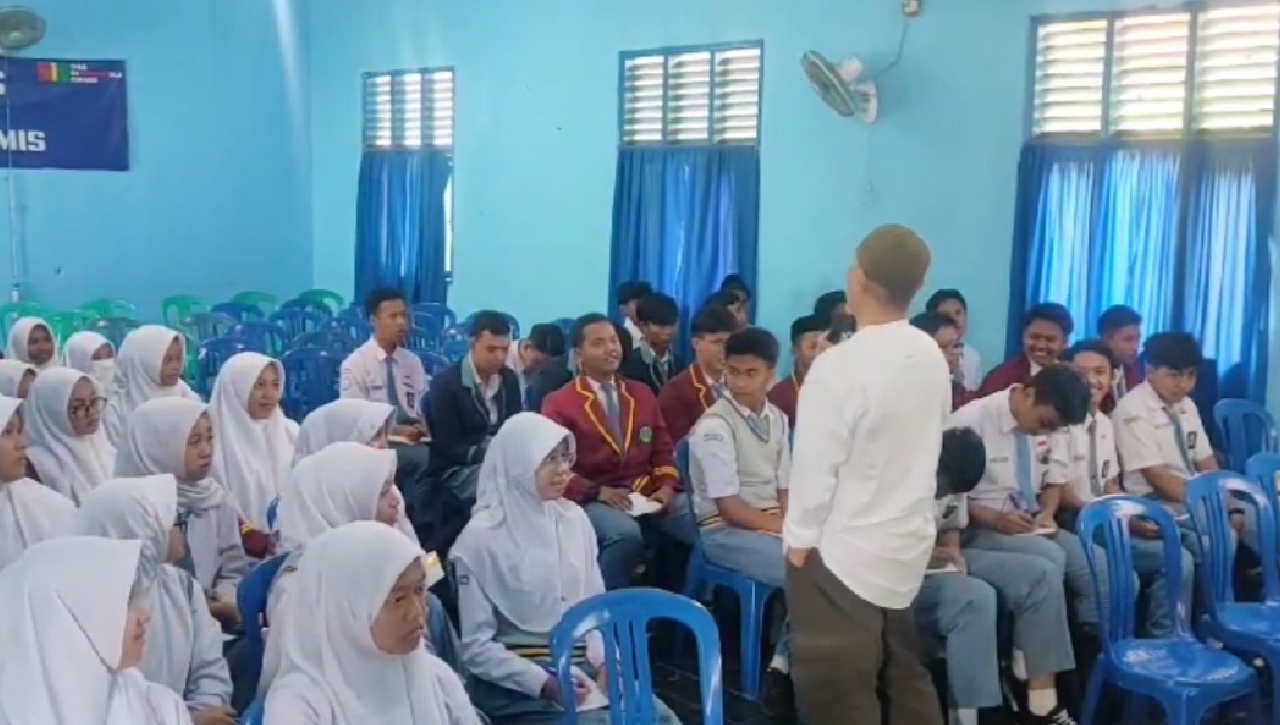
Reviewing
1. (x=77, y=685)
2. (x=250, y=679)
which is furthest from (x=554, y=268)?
(x=77, y=685)

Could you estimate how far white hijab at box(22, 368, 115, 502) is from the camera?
12.4ft

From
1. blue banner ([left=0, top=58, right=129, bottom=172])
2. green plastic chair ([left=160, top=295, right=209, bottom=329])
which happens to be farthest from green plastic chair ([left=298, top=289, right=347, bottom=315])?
blue banner ([left=0, top=58, right=129, bottom=172])

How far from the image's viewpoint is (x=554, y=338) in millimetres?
5684

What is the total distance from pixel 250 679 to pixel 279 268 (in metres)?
6.84

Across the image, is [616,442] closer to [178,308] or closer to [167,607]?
[167,607]

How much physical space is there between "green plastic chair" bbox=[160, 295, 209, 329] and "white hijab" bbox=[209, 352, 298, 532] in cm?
471

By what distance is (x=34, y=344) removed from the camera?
5512mm

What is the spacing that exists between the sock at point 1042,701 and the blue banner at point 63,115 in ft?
23.2

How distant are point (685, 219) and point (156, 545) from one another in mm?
4725

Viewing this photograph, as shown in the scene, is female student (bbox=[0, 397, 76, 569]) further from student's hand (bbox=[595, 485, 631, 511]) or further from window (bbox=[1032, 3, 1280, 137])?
window (bbox=[1032, 3, 1280, 137])

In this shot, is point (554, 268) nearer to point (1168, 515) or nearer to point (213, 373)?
point (213, 373)

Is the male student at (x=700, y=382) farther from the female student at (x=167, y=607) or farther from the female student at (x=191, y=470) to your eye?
the female student at (x=167, y=607)

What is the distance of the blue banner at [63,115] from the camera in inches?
318

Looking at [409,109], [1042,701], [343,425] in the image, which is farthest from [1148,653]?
[409,109]
